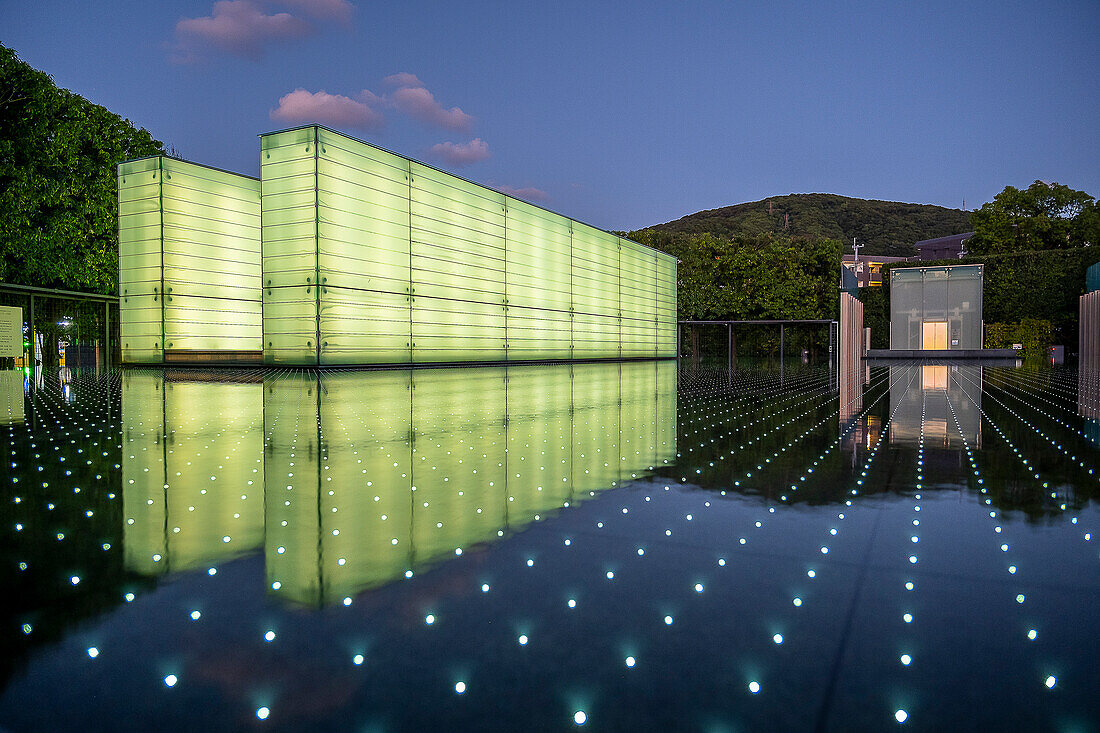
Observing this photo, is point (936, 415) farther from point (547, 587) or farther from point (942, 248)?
point (942, 248)

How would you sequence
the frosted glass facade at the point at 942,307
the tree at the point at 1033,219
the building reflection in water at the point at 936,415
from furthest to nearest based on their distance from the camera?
the tree at the point at 1033,219 → the frosted glass facade at the point at 942,307 → the building reflection in water at the point at 936,415

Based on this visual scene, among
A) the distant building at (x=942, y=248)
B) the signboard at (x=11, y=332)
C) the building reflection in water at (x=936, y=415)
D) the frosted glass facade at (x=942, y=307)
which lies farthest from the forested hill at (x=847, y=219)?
the building reflection in water at (x=936, y=415)

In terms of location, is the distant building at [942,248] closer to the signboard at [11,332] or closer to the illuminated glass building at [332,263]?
the illuminated glass building at [332,263]

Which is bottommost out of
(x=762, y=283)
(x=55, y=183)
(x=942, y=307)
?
(x=942, y=307)

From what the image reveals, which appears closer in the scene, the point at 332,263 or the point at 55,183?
the point at 332,263

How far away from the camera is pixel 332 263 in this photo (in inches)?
566

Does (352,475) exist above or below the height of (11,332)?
below

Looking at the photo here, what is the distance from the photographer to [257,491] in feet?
11.5

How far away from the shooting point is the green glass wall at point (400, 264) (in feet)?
46.8

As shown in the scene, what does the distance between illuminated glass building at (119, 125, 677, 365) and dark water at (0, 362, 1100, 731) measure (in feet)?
32.6

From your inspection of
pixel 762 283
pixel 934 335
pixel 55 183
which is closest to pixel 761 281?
pixel 762 283

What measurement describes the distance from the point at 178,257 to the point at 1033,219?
146ft

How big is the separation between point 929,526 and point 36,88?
2341 cm

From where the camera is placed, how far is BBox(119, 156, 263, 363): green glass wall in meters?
17.0
